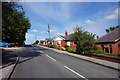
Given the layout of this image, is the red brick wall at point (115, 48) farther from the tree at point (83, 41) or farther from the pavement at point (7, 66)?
the pavement at point (7, 66)

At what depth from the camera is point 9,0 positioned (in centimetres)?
1309

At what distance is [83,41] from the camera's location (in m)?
19.2

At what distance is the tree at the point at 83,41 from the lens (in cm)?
1799

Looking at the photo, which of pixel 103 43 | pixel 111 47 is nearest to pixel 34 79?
pixel 111 47

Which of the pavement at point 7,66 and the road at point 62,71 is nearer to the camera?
the pavement at point 7,66

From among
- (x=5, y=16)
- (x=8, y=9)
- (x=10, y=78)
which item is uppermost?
(x=8, y=9)

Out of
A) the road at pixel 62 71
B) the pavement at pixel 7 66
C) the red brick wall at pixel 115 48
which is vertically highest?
the red brick wall at pixel 115 48

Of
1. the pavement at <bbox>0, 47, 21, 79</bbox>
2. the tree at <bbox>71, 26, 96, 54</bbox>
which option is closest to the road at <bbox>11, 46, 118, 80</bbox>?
the pavement at <bbox>0, 47, 21, 79</bbox>

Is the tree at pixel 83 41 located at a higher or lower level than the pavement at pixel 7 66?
higher

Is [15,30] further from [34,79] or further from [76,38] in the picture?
[34,79]

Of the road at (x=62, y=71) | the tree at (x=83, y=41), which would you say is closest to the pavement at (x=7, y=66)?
the road at (x=62, y=71)

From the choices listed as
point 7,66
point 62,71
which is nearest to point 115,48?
point 62,71

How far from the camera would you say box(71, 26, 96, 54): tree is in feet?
59.0

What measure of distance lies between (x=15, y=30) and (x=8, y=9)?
2669 cm
